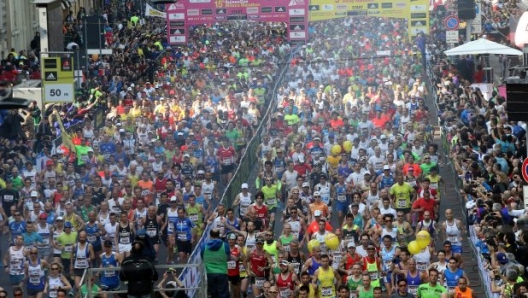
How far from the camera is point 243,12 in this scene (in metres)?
50.6

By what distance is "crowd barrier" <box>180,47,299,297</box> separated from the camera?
21.3m

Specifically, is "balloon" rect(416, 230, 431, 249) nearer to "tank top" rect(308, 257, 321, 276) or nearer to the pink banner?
"tank top" rect(308, 257, 321, 276)

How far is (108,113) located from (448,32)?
35.0ft

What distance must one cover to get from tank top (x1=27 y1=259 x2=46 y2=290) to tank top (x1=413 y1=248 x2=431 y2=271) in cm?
551

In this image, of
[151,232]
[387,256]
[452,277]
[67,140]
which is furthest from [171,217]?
[67,140]

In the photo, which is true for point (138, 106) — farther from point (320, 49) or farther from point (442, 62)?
point (320, 49)

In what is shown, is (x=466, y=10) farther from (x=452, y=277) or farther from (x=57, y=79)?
(x=452, y=277)

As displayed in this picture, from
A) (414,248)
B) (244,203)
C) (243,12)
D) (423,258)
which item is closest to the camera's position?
(423,258)

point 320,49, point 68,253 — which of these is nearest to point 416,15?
point 320,49

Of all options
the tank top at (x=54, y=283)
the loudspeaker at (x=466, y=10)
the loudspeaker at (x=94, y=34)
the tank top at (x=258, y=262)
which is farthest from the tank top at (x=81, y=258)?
the loudspeaker at (x=466, y=10)

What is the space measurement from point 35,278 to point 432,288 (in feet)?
20.5

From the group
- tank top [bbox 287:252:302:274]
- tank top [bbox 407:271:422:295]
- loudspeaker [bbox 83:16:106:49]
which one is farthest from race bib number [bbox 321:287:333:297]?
loudspeaker [bbox 83:16:106:49]

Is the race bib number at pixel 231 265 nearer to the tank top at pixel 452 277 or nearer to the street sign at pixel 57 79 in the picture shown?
the tank top at pixel 452 277

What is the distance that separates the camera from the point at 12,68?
42.2 meters
